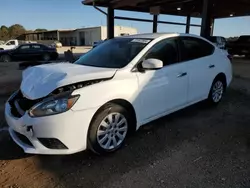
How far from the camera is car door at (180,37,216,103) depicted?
14.2ft

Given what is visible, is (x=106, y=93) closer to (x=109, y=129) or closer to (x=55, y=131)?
(x=109, y=129)

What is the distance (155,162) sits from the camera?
10.3ft

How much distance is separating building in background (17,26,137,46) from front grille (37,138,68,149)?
51767 mm

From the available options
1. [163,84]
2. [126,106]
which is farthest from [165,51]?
[126,106]

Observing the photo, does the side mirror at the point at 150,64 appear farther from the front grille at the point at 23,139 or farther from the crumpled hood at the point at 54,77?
the front grille at the point at 23,139

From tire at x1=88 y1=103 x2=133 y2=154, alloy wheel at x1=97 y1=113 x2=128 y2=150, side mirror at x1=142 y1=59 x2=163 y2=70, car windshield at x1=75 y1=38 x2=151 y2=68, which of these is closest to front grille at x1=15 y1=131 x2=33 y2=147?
tire at x1=88 y1=103 x2=133 y2=154

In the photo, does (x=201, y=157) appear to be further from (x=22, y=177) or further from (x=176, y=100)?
(x=22, y=177)

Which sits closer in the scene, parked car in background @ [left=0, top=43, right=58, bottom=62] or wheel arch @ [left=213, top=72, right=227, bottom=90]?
wheel arch @ [left=213, top=72, right=227, bottom=90]

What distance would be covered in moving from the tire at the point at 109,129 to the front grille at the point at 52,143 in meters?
0.35

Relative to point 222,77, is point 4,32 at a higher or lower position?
higher

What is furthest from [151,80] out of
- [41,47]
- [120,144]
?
[41,47]

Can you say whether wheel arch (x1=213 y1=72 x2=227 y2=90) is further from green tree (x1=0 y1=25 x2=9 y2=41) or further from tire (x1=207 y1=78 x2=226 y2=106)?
green tree (x1=0 y1=25 x2=9 y2=41)

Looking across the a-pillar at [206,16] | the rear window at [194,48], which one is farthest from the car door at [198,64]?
the a-pillar at [206,16]

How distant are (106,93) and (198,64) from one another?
2140 mm
